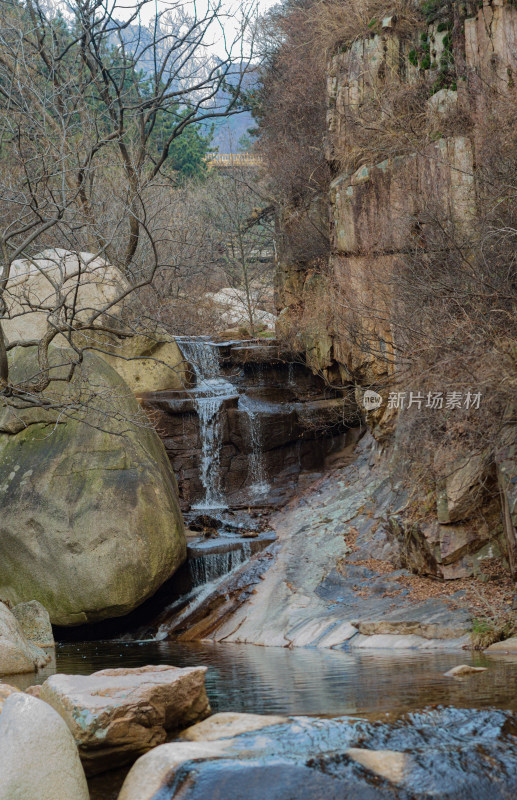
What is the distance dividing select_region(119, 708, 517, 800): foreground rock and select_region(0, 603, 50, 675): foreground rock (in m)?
4.62

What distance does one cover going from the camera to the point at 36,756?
383 cm

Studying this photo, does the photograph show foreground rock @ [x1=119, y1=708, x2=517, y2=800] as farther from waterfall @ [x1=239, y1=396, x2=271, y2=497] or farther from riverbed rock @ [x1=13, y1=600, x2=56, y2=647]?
waterfall @ [x1=239, y1=396, x2=271, y2=497]

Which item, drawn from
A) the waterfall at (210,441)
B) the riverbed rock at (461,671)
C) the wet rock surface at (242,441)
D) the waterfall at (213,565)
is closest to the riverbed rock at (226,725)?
the riverbed rock at (461,671)

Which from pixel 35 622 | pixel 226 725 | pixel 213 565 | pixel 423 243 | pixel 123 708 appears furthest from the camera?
pixel 213 565

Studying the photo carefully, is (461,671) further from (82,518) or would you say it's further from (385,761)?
(82,518)

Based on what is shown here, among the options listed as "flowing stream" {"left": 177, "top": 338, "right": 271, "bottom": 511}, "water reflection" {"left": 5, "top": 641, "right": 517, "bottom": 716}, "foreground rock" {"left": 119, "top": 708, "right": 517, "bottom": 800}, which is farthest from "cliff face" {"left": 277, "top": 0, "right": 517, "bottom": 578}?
"foreground rock" {"left": 119, "top": 708, "right": 517, "bottom": 800}

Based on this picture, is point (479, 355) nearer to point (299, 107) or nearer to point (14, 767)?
point (14, 767)

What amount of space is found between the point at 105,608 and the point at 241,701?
17.2 feet

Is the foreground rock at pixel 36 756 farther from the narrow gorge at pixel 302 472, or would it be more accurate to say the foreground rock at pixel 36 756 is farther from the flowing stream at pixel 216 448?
the flowing stream at pixel 216 448

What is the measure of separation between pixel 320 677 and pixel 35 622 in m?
5.05

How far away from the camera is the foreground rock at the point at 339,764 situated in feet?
12.2

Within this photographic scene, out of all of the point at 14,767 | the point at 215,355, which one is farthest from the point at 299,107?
the point at 14,767

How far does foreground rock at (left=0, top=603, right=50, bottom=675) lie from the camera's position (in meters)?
8.34

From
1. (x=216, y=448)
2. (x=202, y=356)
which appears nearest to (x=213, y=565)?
(x=216, y=448)
